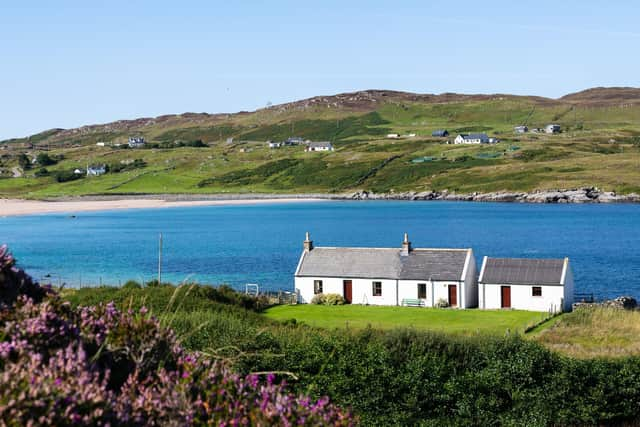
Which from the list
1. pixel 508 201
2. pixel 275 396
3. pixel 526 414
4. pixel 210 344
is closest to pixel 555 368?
pixel 526 414

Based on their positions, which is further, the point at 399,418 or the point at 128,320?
the point at 399,418

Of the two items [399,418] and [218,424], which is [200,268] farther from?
[218,424]

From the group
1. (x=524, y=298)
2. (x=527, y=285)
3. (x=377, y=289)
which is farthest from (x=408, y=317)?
(x=527, y=285)

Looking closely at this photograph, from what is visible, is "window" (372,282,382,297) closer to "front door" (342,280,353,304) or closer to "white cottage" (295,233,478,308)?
"white cottage" (295,233,478,308)

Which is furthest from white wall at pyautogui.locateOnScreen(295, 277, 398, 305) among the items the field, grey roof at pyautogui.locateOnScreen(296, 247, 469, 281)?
the field

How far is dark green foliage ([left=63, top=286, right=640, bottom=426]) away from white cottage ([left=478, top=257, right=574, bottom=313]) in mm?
23813

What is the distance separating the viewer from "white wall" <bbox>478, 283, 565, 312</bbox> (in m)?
51.8

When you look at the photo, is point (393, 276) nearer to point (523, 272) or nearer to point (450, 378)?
point (523, 272)

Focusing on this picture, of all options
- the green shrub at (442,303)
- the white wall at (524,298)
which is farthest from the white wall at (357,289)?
the white wall at (524,298)

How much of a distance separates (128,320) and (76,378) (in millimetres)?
1637

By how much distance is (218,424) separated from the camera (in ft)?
24.4

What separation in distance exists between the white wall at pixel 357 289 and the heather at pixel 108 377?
1839 inches

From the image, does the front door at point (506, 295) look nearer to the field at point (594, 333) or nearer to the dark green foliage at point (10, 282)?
the field at point (594, 333)

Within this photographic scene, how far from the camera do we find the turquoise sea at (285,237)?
3407 inches
